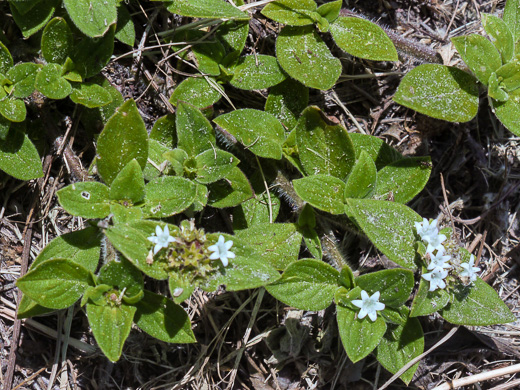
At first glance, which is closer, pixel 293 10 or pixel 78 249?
pixel 78 249

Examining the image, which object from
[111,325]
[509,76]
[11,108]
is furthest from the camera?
[509,76]

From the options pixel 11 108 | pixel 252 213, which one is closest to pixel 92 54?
pixel 11 108

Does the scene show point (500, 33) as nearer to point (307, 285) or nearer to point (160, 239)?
point (307, 285)

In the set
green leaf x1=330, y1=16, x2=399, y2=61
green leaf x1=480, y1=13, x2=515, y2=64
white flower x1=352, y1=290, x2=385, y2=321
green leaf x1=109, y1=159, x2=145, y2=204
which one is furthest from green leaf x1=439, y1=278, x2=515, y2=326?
green leaf x1=109, y1=159, x2=145, y2=204

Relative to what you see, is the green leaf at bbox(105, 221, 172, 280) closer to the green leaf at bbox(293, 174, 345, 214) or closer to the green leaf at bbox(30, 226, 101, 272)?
the green leaf at bbox(30, 226, 101, 272)

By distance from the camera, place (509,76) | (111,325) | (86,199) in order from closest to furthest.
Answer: (111,325)
(86,199)
(509,76)

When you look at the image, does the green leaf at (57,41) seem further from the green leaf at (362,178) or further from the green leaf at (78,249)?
the green leaf at (362,178)
